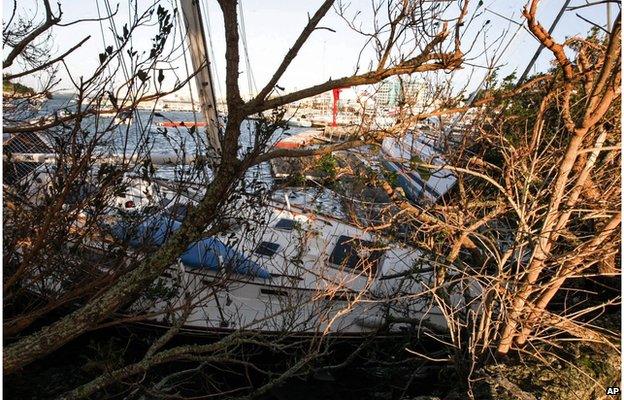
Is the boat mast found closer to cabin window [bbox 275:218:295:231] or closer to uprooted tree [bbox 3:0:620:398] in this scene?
uprooted tree [bbox 3:0:620:398]

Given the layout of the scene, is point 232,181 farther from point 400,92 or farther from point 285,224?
point 285,224

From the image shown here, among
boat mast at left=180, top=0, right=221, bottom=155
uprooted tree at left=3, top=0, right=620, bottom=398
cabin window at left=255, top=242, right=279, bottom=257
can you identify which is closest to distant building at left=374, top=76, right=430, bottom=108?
uprooted tree at left=3, top=0, right=620, bottom=398

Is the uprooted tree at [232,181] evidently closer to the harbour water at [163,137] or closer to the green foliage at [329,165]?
the harbour water at [163,137]

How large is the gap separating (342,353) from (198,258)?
131 inches

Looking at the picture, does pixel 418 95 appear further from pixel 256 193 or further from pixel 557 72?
pixel 256 193

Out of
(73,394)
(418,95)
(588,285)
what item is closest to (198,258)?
(73,394)

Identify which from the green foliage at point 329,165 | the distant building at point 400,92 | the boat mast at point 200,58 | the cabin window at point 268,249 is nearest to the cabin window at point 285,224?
the cabin window at point 268,249

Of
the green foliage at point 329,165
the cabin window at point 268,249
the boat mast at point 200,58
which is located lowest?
the cabin window at point 268,249

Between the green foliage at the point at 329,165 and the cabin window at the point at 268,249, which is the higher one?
the green foliage at the point at 329,165

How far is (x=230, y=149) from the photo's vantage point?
3121 millimetres

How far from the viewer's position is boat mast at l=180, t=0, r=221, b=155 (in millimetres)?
5175

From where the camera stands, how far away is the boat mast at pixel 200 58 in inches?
204

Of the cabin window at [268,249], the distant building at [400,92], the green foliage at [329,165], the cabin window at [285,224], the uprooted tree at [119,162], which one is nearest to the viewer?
the uprooted tree at [119,162]

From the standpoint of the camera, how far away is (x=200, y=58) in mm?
5445
